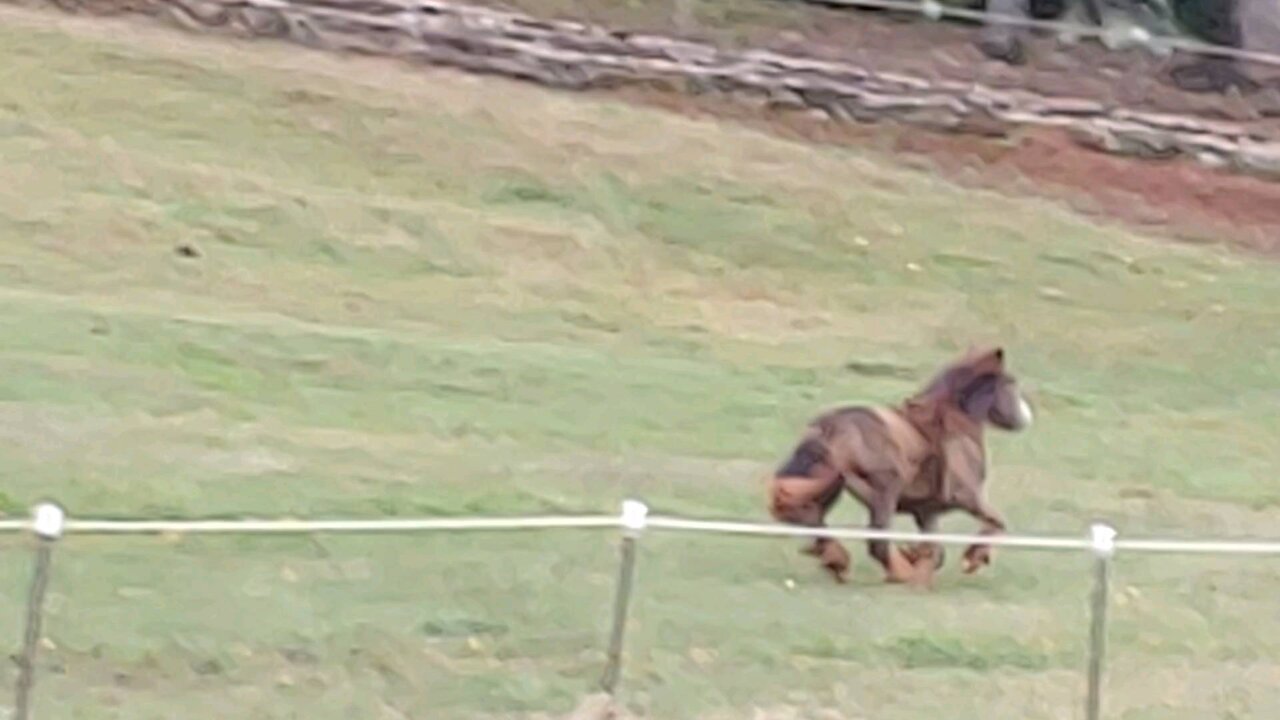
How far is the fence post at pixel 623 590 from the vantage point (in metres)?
8.45

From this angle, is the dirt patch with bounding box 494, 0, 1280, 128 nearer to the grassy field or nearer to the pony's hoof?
the grassy field

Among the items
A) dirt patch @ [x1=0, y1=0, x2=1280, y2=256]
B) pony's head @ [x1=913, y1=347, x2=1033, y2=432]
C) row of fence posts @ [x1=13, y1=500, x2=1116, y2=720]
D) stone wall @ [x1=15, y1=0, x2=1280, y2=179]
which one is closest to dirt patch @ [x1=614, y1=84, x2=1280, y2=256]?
dirt patch @ [x1=0, y1=0, x2=1280, y2=256]

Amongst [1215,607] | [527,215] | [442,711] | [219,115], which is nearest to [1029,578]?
[1215,607]

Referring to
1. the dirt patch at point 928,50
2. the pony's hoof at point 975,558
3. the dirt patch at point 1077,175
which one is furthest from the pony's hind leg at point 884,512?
the dirt patch at point 928,50

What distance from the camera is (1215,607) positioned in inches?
463

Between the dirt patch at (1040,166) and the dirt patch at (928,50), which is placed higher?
the dirt patch at (928,50)

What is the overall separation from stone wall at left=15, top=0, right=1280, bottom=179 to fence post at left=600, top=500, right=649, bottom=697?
13603 mm

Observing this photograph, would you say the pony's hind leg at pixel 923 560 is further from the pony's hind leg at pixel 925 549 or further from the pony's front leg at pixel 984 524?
the pony's front leg at pixel 984 524

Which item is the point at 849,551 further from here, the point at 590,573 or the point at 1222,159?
the point at 1222,159

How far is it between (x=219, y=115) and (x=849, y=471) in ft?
31.7

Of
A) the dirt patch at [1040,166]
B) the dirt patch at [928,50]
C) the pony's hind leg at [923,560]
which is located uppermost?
the dirt patch at [928,50]

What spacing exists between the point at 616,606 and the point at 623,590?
345 millimetres

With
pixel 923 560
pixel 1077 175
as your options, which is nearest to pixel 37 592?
pixel 923 560

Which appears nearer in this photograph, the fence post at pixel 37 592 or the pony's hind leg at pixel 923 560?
the fence post at pixel 37 592
